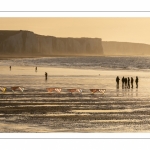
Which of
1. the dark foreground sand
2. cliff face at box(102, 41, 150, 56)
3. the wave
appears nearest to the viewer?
the dark foreground sand

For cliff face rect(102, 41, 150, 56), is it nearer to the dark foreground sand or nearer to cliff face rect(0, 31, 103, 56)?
cliff face rect(0, 31, 103, 56)

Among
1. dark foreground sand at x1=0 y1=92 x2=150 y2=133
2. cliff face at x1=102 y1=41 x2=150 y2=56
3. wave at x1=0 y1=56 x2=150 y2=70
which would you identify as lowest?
dark foreground sand at x1=0 y1=92 x2=150 y2=133

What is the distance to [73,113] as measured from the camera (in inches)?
1405

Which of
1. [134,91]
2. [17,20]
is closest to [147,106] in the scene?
[134,91]

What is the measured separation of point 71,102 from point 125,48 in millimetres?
1232

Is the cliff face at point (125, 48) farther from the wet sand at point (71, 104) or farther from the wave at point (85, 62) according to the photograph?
the wet sand at point (71, 104)

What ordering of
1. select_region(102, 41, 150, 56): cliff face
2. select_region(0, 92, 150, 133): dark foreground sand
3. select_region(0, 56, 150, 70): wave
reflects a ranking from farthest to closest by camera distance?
1. select_region(0, 56, 150, 70): wave
2. select_region(102, 41, 150, 56): cliff face
3. select_region(0, 92, 150, 133): dark foreground sand

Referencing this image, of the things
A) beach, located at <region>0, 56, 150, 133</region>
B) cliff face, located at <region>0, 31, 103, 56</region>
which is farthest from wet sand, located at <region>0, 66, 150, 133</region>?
cliff face, located at <region>0, 31, 103, 56</region>

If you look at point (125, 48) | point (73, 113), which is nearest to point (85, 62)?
point (125, 48)

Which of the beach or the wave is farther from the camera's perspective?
the wave

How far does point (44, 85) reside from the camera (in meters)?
35.8

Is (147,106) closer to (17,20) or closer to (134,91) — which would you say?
(134,91)

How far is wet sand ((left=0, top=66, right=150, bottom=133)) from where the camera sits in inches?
1401
